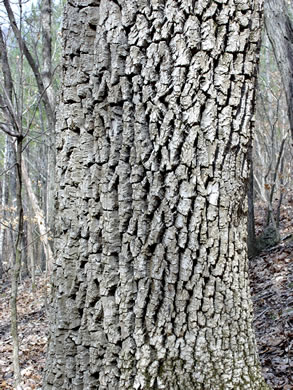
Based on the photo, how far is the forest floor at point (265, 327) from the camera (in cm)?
296

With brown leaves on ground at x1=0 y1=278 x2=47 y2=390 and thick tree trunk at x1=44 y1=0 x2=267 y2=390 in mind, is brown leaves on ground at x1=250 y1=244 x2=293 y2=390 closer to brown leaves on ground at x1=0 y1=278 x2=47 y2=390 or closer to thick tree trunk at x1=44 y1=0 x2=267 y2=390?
thick tree trunk at x1=44 y1=0 x2=267 y2=390

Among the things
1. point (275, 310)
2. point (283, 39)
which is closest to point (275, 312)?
point (275, 310)

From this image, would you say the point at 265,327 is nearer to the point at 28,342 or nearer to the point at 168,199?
the point at 168,199

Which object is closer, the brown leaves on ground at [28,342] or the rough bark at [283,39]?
the brown leaves on ground at [28,342]

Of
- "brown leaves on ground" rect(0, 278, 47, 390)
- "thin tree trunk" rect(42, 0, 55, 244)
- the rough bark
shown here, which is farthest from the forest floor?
the rough bark

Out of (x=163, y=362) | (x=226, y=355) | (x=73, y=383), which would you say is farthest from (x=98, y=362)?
(x=226, y=355)

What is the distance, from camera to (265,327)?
3.76 m

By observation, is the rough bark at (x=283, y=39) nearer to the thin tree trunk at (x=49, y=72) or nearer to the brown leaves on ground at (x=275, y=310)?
the brown leaves on ground at (x=275, y=310)

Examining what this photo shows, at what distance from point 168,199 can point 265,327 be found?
111 inches

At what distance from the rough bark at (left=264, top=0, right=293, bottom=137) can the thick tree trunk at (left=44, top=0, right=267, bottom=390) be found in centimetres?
402

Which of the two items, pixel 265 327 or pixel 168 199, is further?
pixel 265 327

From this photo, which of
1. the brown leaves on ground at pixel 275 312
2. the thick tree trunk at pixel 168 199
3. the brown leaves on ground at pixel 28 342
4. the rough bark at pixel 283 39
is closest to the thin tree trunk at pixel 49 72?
the brown leaves on ground at pixel 28 342

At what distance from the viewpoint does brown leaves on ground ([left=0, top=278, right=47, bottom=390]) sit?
4.14 meters

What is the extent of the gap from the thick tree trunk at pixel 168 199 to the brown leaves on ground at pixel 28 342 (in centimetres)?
267
